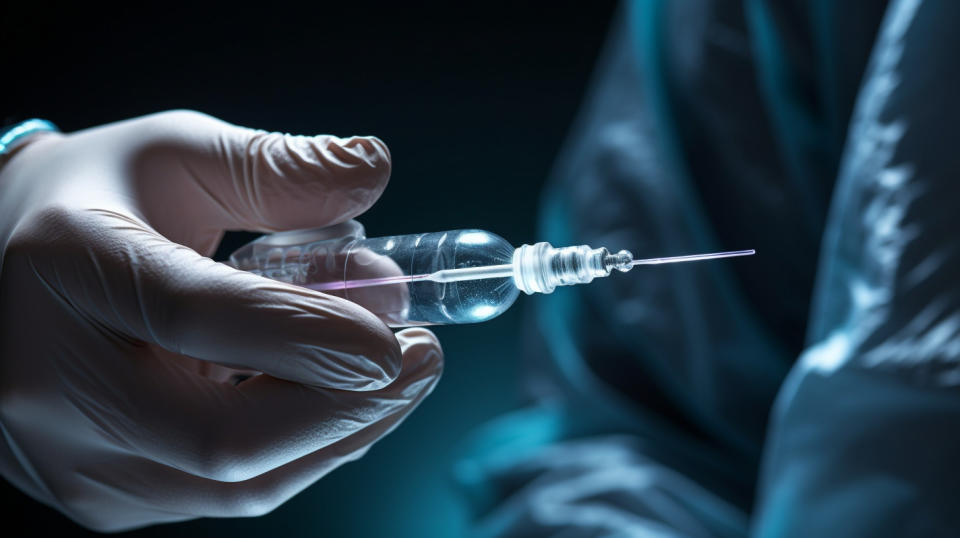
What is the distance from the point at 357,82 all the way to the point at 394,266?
71 cm

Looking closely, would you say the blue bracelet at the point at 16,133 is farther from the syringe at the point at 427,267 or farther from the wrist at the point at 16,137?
the syringe at the point at 427,267

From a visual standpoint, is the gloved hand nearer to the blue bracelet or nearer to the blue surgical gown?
the blue bracelet

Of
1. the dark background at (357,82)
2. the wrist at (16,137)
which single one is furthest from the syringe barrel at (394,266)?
the dark background at (357,82)

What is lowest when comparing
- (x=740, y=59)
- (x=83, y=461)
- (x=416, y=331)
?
(x=83, y=461)

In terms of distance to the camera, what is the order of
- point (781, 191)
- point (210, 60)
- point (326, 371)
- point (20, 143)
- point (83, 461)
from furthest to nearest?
point (210, 60) < point (781, 191) < point (20, 143) < point (83, 461) < point (326, 371)

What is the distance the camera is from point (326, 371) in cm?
63

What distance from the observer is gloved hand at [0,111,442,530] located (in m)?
0.63

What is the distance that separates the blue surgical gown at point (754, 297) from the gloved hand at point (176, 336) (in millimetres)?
382

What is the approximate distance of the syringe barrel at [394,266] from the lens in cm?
68

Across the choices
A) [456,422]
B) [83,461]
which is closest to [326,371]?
[83,461]

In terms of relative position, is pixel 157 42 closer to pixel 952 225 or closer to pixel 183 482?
pixel 183 482

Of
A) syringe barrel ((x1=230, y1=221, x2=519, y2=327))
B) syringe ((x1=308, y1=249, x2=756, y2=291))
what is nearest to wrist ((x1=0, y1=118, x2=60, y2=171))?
syringe barrel ((x1=230, y1=221, x2=519, y2=327))

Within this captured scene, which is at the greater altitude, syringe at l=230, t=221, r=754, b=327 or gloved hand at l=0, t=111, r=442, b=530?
syringe at l=230, t=221, r=754, b=327

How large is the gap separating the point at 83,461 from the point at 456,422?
77 centimetres
